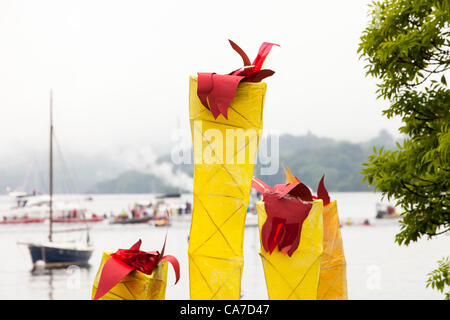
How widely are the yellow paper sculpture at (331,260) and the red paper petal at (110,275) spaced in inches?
53.6

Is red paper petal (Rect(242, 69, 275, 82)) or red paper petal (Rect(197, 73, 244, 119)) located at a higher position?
red paper petal (Rect(242, 69, 275, 82))

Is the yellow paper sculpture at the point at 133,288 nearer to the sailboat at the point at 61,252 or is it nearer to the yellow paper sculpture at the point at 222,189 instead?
the yellow paper sculpture at the point at 222,189

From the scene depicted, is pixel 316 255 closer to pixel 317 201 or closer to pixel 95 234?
pixel 317 201

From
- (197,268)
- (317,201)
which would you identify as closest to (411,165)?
(317,201)

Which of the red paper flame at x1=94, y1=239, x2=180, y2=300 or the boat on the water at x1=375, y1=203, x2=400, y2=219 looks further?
the boat on the water at x1=375, y1=203, x2=400, y2=219

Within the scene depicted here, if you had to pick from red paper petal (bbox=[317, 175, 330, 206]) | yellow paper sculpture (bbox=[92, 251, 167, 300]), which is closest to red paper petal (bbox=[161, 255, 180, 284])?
yellow paper sculpture (bbox=[92, 251, 167, 300])

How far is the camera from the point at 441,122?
13.7ft

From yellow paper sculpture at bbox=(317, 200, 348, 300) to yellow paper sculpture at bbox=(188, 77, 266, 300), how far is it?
0.79m

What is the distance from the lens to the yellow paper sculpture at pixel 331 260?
12.2 ft

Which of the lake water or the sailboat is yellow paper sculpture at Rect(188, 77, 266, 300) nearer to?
the lake water

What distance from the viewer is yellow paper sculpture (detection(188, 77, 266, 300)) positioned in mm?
3160

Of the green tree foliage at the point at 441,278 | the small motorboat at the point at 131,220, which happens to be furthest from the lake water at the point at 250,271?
the green tree foliage at the point at 441,278

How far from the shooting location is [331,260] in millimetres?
3717

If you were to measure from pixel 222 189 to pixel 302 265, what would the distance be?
2.21 ft
